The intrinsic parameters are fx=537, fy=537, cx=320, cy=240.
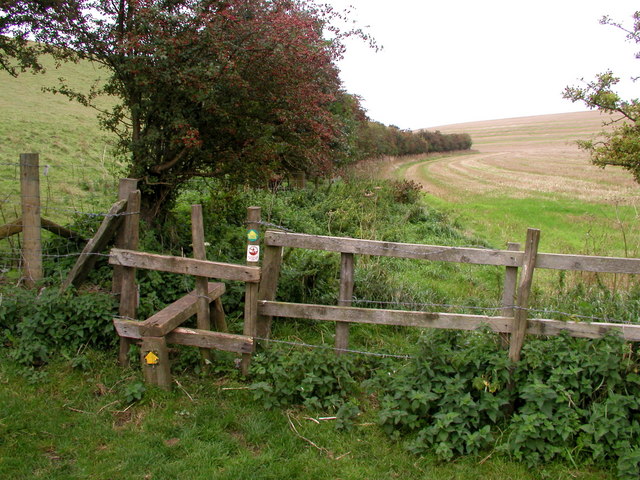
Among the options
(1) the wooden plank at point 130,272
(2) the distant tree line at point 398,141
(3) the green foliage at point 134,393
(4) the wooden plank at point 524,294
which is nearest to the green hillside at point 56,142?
(1) the wooden plank at point 130,272

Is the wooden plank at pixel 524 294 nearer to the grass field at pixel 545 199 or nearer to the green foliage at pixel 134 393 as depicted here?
the grass field at pixel 545 199

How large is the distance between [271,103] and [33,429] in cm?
517

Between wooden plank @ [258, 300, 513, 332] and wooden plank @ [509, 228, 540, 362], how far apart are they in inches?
4.9

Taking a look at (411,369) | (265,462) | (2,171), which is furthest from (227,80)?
(2,171)

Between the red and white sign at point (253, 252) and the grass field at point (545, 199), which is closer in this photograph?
the red and white sign at point (253, 252)

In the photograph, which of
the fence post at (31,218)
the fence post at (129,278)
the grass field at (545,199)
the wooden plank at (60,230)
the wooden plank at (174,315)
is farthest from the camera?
the grass field at (545,199)

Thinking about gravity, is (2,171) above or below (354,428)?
above

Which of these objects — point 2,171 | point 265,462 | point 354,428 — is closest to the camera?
point 265,462

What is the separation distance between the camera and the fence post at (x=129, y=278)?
17.7ft

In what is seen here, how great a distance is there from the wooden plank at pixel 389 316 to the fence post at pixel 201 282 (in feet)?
1.80

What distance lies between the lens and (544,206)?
2203 centimetres

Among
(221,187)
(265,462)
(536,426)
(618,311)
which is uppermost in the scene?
(221,187)

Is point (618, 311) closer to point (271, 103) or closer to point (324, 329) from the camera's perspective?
point (324, 329)

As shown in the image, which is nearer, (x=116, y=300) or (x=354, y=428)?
(x=354, y=428)
